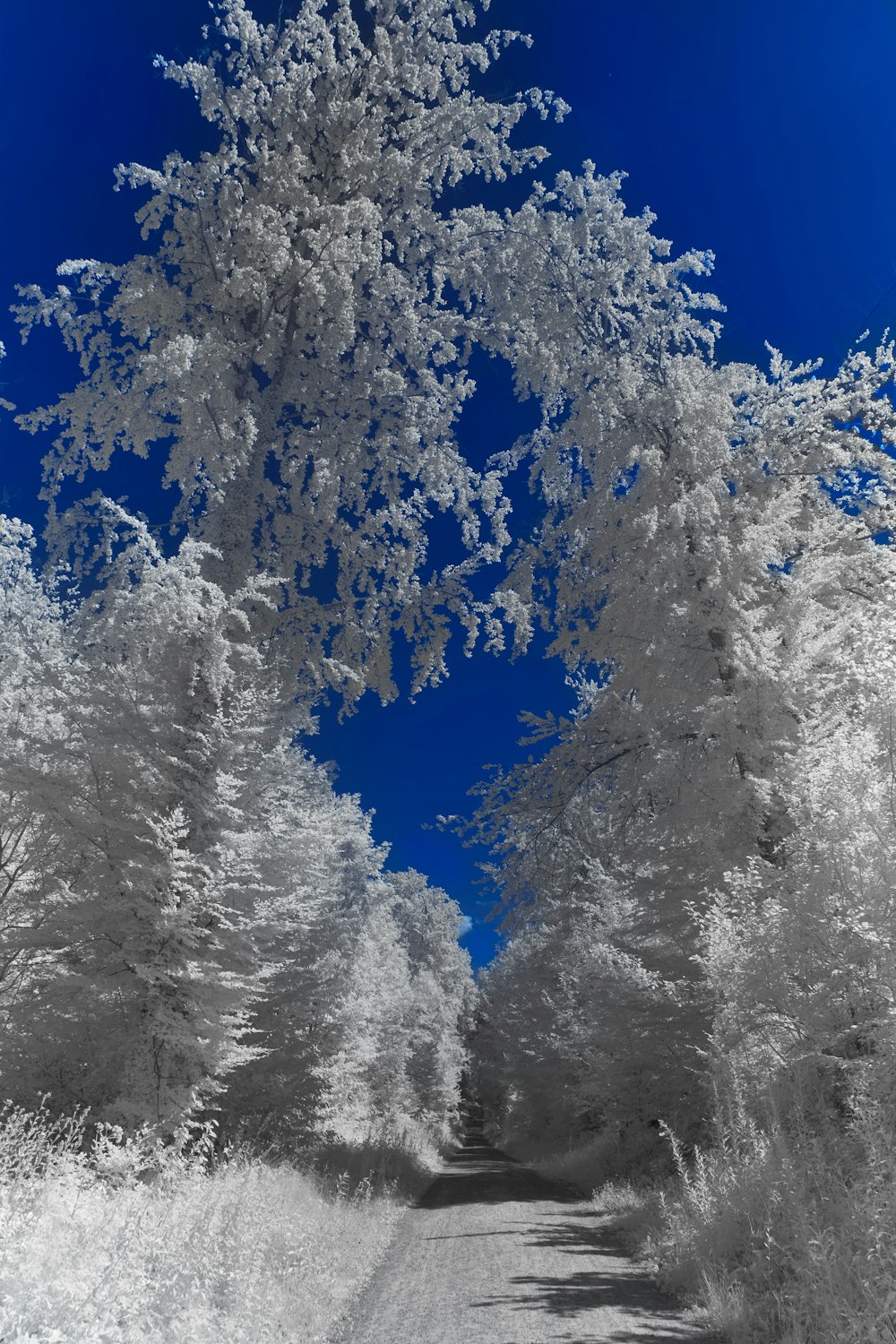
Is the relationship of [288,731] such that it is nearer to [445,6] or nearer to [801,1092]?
[801,1092]

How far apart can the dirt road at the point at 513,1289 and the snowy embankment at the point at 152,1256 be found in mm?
628

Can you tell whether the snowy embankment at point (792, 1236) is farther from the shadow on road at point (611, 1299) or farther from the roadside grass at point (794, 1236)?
the shadow on road at point (611, 1299)

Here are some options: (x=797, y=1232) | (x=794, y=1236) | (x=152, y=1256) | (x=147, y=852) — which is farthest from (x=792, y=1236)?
(x=147, y=852)

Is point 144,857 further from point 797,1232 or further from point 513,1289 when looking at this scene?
point 797,1232

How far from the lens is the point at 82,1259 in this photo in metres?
4.83

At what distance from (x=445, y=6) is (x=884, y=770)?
1613 cm

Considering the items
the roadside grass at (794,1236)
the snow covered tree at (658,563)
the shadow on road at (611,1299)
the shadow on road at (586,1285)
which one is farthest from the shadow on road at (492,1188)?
the roadside grass at (794,1236)

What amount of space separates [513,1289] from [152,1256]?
432 cm

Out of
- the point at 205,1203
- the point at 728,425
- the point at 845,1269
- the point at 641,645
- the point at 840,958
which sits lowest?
the point at 205,1203

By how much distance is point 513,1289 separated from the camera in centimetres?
788

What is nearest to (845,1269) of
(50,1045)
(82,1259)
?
(82,1259)

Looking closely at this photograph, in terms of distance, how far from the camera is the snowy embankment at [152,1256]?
4.34 meters

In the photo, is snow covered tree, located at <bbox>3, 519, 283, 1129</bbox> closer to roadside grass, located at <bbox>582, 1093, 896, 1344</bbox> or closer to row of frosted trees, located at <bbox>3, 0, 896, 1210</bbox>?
row of frosted trees, located at <bbox>3, 0, 896, 1210</bbox>

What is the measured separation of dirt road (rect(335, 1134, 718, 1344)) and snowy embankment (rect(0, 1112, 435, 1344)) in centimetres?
63
